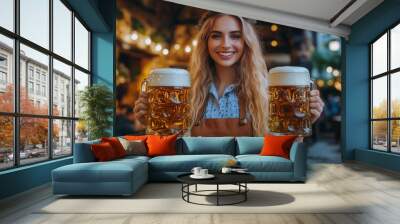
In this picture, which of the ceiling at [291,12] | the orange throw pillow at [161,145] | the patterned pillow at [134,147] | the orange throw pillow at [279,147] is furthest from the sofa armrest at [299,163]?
the ceiling at [291,12]

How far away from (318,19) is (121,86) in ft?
13.6

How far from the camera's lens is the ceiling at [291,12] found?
7.26 metres

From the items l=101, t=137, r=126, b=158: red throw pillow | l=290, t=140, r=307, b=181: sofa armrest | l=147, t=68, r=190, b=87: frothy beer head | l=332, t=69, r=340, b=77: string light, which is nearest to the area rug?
l=290, t=140, r=307, b=181: sofa armrest

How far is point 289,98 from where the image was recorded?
6.09 m

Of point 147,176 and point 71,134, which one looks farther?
point 71,134

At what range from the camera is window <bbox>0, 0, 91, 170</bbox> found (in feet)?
15.0

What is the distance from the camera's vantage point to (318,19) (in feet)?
25.6

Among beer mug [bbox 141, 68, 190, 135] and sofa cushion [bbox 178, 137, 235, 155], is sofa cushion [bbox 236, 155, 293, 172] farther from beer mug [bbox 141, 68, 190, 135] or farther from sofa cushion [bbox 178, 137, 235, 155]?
beer mug [bbox 141, 68, 190, 135]

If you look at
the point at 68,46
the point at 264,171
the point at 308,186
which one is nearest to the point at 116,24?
the point at 68,46

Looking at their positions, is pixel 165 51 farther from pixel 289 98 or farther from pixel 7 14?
pixel 7 14

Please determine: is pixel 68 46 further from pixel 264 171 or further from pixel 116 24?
pixel 264 171

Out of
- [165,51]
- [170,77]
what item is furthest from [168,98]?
[165,51]

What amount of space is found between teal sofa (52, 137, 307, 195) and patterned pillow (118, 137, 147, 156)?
0.83 ft

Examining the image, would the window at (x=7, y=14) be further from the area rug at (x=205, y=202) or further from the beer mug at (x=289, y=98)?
the beer mug at (x=289, y=98)
